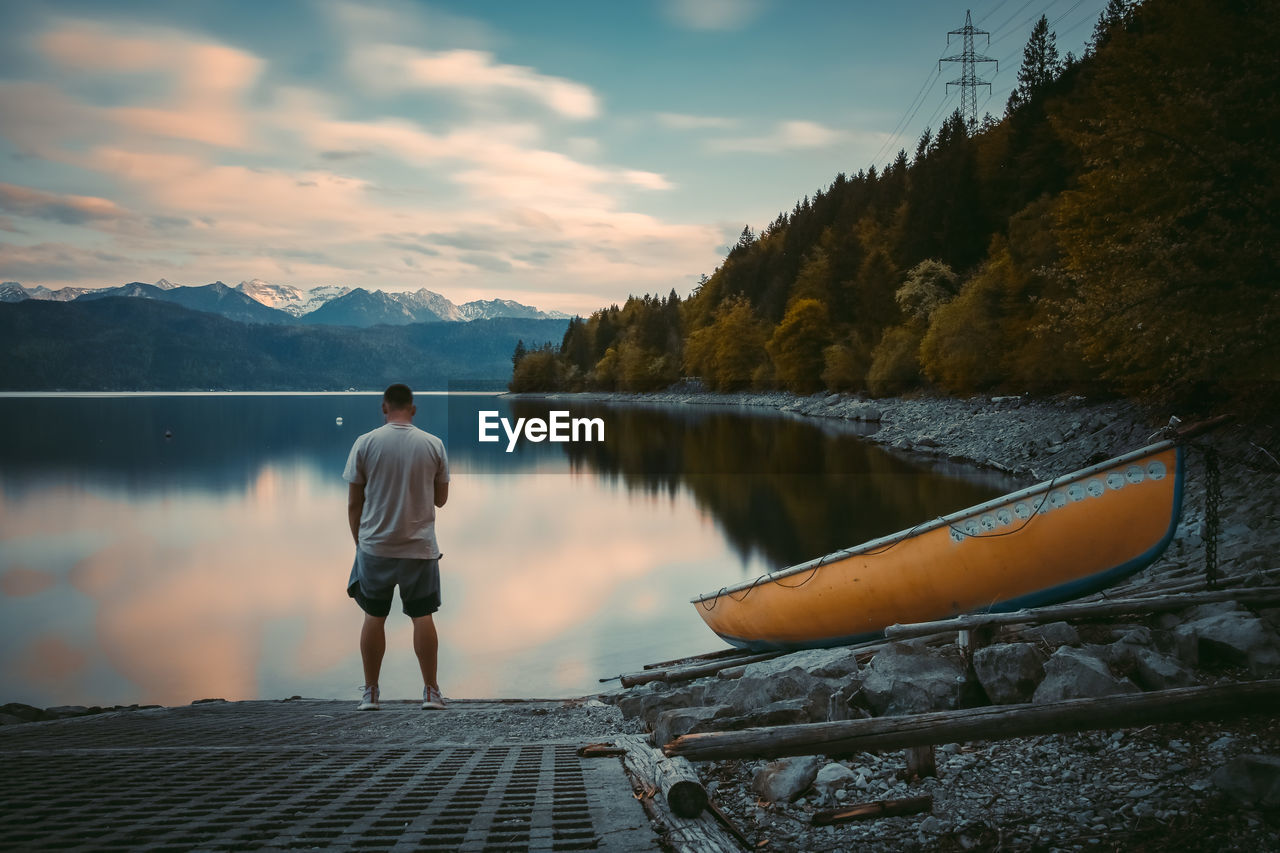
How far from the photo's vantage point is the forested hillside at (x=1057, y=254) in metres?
14.2

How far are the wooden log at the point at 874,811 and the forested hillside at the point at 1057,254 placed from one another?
12.9 metres

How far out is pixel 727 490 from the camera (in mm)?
29406

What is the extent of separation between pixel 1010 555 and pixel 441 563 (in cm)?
1490

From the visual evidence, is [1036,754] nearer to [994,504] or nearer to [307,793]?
[307,793]

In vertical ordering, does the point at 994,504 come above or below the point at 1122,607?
above

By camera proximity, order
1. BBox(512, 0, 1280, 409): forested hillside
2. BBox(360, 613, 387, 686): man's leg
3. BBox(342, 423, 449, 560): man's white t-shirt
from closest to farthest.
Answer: BBox(342, 423, 449, 560): man's white t-shirt
BBox(360, 613, 387, 686): man's leg
BBox(512, 0, 1280, 409): forested hillside

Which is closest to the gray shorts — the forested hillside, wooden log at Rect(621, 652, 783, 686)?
wooden log at Rect(621, 652, 783, 686)

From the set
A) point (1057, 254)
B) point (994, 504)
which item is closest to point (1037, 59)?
point (1057, 254)

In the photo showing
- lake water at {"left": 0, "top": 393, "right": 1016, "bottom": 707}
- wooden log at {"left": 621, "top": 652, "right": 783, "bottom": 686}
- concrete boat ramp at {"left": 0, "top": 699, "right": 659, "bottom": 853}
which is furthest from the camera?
lake water at {"left": 0, "top": 393, "right": 1016, "bottom": 707}

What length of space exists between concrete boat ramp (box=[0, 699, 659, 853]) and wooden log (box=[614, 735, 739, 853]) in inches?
2.7

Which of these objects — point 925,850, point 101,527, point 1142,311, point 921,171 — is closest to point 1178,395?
point 1142,311

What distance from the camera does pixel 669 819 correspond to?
3643 mm

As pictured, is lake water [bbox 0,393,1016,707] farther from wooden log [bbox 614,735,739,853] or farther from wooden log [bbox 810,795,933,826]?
wooden log [bbox 810,795,933,826]

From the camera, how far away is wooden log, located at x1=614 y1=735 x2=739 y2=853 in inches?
135
